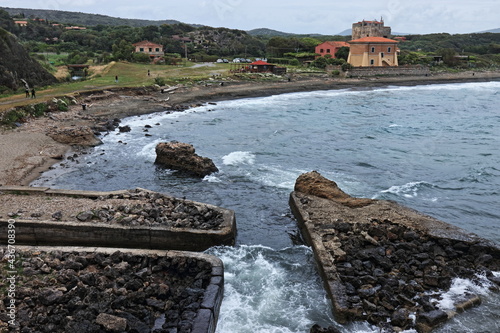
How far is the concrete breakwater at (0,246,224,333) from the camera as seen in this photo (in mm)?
10234

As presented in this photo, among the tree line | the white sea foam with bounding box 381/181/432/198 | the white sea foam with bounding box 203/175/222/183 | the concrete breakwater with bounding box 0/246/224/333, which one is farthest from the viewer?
the tree line

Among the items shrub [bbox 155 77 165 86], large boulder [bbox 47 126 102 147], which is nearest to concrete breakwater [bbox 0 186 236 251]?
large boulder [bbox 47 126 102 147]

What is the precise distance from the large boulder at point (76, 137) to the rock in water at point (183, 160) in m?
7.17

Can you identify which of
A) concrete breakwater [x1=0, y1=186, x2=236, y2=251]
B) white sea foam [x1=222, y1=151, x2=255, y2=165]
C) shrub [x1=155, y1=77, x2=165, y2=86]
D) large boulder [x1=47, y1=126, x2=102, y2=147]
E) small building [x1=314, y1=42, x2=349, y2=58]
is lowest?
concrete breakwater [x1=0, y1=186, x2=236, y2=251]

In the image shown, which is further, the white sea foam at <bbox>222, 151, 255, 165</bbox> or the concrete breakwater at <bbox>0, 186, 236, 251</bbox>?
the white sea foam at <bbox>222, 151, 255, 165</bbox>

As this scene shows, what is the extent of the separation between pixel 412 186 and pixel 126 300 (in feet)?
54.7

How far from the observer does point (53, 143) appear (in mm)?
27797

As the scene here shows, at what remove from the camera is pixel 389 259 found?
531 inches

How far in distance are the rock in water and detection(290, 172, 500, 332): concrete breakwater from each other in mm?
7021

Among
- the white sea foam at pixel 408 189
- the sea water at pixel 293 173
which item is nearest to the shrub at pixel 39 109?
the sea water at pixel 293 173

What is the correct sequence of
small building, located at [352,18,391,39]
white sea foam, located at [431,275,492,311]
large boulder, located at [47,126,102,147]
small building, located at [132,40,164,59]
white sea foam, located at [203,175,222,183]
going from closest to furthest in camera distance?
white sea foam, located at [431,275,492,311]
white sea foam, located at [203,175,222,183]
large boulder, located at [47,126,102,147]
small building, located at [132,40,164,59]
small building, located at [352,18,391,39]

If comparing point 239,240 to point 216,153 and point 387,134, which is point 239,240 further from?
point 387,134

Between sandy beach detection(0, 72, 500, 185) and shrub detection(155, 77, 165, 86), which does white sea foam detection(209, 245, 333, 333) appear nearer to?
sandy beach detection(0, 72, 500, 185)

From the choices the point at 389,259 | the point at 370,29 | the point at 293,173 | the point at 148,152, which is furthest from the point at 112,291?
the point at 370,29
